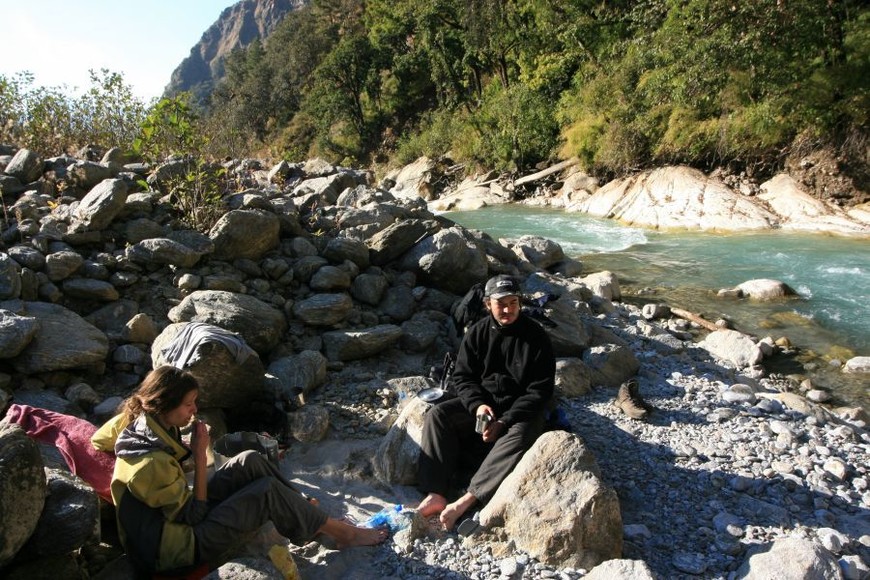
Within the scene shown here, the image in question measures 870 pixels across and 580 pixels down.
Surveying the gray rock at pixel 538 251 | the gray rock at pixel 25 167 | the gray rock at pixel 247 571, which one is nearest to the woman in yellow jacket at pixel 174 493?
the gray rock at pixel 247 571

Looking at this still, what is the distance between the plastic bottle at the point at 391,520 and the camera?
3.61 metres

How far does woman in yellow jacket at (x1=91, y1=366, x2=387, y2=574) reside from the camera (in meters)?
2.84

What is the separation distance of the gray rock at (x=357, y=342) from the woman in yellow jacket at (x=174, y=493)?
2.64 metres

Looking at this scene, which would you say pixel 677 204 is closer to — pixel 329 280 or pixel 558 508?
pixel 329 280

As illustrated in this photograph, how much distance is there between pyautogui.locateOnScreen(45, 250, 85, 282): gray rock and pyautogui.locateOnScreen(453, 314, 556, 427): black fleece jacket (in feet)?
13.0

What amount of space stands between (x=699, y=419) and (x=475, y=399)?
2.27 m

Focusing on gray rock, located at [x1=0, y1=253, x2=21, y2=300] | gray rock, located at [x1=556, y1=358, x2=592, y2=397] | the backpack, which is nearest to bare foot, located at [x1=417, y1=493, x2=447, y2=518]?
gray rock, located at [x1=556, y1=358, x2=592, y2=397]

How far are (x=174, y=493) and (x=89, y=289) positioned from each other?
3492mm

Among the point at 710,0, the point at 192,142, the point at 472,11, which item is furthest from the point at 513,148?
the point at 192,142

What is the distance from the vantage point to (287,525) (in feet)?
10.7

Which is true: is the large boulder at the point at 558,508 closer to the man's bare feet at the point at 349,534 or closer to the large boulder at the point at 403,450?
the man's bare feet at the point at 349,534

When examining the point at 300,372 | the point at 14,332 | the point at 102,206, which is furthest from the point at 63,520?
the point at 102,206

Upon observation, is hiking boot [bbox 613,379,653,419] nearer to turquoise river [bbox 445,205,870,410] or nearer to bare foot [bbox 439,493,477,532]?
bare foot [bbox 439,493,477,532]

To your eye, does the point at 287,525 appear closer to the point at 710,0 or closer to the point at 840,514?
the point at 840,514
